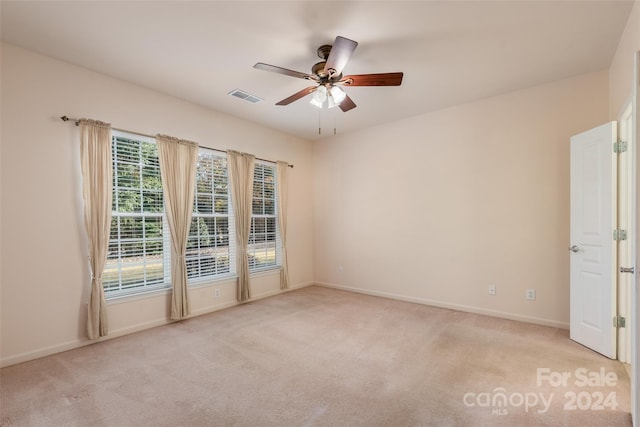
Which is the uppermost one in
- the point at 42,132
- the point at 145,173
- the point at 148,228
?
the point at 42,132

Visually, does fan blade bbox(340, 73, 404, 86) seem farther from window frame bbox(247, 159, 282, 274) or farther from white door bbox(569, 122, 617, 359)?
window frame bbox(247, 159, 282, 274)

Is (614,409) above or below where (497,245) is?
below

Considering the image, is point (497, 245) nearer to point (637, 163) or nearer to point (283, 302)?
point (637, 163)

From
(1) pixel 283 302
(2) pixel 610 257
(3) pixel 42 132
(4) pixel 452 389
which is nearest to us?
(4) pixel 452 389

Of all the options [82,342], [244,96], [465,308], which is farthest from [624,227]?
[82,342]

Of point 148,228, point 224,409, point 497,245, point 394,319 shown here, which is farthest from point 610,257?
point 148,228

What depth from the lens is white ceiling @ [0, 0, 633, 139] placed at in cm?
228

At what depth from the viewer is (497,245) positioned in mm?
3906

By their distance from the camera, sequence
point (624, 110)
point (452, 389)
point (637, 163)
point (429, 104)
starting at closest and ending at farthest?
point (637, 163)
point (452, 389)
point (624, 110)
point (429, 104)

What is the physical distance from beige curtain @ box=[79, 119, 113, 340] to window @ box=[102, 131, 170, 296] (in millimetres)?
173

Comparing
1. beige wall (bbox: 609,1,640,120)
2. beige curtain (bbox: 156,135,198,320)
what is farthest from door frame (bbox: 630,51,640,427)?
beige curtain (bbox: 156,135,198,320)

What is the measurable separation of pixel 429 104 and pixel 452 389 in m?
3.56

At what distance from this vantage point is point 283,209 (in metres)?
5.39

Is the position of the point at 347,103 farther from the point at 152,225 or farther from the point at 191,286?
the point at 191,286
